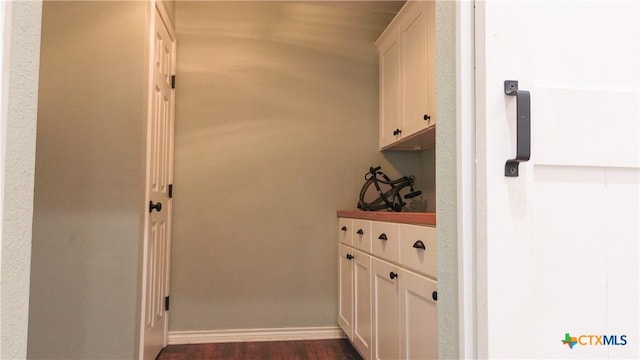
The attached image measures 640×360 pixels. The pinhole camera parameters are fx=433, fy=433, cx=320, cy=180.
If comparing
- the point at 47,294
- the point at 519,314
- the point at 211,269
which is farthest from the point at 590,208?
the point at 211,269

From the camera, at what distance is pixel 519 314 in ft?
2.76

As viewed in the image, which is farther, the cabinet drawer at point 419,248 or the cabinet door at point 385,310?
the cabinet door at point 385,310

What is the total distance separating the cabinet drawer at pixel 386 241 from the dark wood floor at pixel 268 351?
907mm

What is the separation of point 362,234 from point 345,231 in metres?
0.41

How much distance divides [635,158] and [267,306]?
2.62m

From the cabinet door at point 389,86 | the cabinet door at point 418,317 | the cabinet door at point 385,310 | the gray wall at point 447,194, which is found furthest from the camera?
the cabinet door at point 389,86

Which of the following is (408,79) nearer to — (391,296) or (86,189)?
(391,296)

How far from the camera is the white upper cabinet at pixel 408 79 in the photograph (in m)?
2.32

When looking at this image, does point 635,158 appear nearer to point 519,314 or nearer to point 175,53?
point 519,314

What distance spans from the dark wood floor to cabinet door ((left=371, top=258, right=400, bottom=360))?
632mm

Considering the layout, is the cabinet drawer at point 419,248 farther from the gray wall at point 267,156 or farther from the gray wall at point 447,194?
the gray wall at point 267,156

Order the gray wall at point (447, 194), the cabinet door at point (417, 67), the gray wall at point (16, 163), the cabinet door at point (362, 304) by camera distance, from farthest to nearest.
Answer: the cabinet door at point (362, 304) < the cabinet door at point (417, 67) < the gray wall at point (447, 194) < the gray wall at point (16, 163)

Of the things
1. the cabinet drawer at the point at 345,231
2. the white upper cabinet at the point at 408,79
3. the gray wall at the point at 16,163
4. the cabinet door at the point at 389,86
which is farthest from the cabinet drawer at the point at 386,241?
the gray wall at the point at 16,163

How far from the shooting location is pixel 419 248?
169 cm
